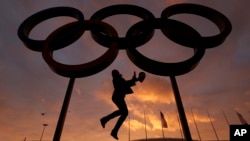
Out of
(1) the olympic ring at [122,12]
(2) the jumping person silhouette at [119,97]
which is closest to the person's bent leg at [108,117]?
(2) the jumping person silhouette at [119,97]

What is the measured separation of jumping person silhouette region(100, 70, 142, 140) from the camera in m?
7.84

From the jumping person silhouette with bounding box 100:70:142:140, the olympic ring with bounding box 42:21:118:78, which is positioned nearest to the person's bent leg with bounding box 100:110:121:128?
the jumping person silhouette with bounding box 100:70:142:140

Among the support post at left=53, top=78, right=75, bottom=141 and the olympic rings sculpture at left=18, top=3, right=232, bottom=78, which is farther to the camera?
the olympic rings sculpture at left=18, top=3, right=232, bottom=78

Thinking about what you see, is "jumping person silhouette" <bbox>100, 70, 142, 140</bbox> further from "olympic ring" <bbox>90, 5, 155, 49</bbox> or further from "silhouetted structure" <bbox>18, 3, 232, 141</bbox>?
"olympic ring" <bbox>90, 5, 155, 49</bbox>

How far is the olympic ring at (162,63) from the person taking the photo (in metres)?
8.74

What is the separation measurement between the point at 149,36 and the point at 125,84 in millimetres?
3432

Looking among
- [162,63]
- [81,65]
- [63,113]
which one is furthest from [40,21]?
[162,63]

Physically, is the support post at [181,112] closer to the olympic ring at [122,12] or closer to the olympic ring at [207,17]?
the olympic ring at [207,17]

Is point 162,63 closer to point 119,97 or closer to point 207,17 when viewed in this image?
point 119,97

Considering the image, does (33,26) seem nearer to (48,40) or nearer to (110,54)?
(48,40)

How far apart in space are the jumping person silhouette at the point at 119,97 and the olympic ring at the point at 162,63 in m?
1.20

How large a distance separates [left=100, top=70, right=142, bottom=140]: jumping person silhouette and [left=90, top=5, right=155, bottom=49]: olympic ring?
1.97 m

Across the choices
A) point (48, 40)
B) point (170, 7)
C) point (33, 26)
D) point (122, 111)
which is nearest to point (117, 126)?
point (122, 111)

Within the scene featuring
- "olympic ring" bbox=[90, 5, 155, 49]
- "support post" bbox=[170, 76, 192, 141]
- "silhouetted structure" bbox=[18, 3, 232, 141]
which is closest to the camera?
"support post" bbox=[170, 76, 192, 141]
